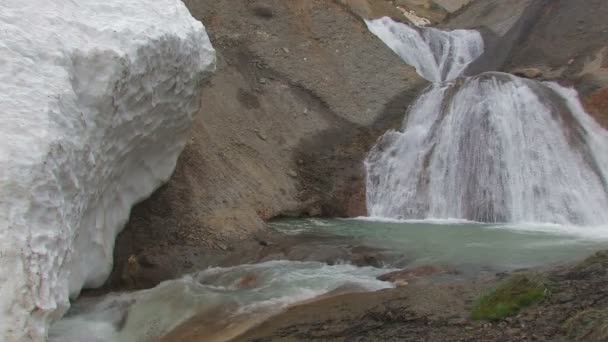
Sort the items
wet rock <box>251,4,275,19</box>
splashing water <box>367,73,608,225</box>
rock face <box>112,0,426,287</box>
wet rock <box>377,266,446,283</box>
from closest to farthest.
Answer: wet rock <box>377,266,446,283</box> < rock face <box>112,0,426,287</box> < splashing water <box>367,73,608,225</box> < wet rock <box>251,4,275,19</box>

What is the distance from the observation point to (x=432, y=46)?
2477cm

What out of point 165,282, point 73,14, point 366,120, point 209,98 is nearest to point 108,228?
Answer: point 165,282

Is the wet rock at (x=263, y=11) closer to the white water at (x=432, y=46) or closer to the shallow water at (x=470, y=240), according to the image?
the white water at (x=432, y=46)

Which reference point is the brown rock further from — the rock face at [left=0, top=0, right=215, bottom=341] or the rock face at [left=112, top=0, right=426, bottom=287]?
the rock face at [left=0, top=0, right=215, bottom=341]

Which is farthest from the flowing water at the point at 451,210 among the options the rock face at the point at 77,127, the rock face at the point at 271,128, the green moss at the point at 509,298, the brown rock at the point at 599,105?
the green moss at the point at 509,298

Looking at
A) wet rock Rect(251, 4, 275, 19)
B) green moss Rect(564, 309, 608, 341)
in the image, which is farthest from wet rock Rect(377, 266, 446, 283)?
wet rock Rect(251, 4, 275, 19)

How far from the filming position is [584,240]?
11.8 metres

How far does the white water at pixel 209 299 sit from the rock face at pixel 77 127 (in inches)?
20.4

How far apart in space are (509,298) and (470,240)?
18.9ft

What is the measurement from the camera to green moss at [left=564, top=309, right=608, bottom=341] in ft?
16.7

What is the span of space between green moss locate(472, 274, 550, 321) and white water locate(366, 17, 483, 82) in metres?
17.7

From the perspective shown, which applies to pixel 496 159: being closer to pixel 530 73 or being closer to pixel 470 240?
pixel 470 240

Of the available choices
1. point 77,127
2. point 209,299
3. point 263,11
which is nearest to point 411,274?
point 209,299

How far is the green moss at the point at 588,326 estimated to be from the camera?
5.10 m
